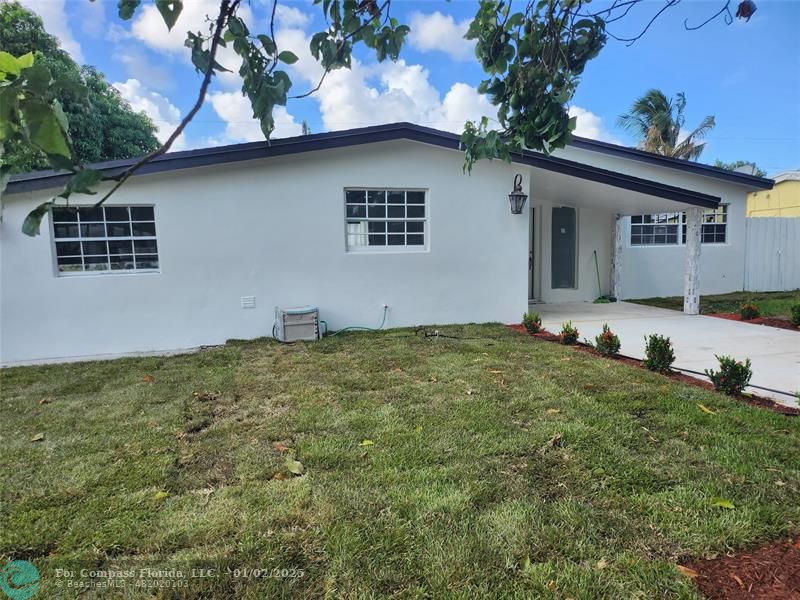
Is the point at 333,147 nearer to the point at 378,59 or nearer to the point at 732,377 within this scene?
the point at 378,59

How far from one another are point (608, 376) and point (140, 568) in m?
4.38

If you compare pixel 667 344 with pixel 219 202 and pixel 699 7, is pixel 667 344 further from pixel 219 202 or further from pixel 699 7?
pixel 219 202

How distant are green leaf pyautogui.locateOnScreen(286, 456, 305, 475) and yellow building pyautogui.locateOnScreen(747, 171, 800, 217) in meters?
23.0

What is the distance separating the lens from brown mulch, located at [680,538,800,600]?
5.98 ft

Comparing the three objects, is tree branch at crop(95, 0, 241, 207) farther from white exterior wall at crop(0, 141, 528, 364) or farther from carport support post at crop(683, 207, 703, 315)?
carport support post at crop(683, 207, 703, 315)

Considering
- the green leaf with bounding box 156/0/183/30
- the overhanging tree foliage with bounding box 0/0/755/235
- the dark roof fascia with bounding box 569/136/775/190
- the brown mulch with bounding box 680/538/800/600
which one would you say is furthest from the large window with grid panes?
the green leaf with bounding box 156/0/183/30

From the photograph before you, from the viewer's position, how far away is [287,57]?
1.58m

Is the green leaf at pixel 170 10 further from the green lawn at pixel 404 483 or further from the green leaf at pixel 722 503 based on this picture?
the green leaf at pixel 722 503

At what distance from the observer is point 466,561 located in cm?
203

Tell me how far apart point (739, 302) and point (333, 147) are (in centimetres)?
986

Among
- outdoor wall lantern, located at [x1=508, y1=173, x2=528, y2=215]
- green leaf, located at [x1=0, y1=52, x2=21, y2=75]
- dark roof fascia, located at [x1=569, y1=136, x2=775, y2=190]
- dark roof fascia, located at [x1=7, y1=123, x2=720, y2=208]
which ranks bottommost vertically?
green leaf, located at [x1=0, y1=52, x2=21, y2=75]

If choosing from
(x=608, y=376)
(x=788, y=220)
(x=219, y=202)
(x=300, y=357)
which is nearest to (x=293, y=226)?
(x=219, y=202)

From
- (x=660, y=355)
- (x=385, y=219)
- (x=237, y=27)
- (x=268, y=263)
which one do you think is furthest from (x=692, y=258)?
(x=237, y=27)

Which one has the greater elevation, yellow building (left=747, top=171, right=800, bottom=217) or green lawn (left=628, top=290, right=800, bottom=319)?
yellow building (left=747, top=171, right=800, bottom=217)
